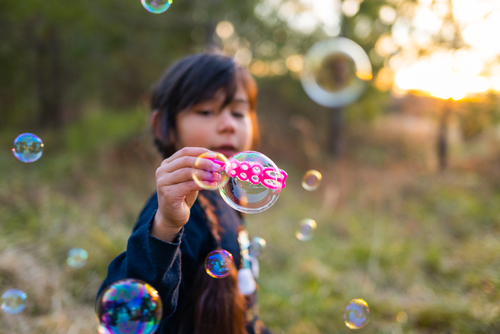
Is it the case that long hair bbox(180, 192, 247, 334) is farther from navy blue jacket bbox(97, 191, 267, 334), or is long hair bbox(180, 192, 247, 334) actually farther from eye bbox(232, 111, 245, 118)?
eye bbox(232, 111, 245, 118)

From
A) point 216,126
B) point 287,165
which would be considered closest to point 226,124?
point 216,126

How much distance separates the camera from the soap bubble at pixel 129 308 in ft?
3.01

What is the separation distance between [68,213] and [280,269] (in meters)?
2.73

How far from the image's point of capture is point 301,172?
840 centimetres

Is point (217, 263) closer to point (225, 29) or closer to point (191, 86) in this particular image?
point (191, 86)

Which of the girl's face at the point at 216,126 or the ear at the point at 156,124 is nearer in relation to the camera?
the girl's face at the point at 216,126

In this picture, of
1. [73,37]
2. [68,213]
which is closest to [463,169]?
[68,213]

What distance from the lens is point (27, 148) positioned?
1.70 metres

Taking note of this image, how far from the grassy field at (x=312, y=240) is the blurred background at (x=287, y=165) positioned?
0.07 feet

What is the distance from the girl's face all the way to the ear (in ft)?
0.39

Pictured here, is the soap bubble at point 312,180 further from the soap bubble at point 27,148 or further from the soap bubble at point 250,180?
the soap bubble at point 27,148

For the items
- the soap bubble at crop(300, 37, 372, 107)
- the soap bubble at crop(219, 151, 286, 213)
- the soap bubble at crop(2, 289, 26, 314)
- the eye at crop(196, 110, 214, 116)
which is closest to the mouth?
the eye at crop(196, 110, 214, 116)

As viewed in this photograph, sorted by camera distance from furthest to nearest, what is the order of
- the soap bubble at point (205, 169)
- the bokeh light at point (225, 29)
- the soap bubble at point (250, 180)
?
the bokeh light at point (225, 29), the soap bubble at point (250, 180), the soap bubble at point (205, 169)

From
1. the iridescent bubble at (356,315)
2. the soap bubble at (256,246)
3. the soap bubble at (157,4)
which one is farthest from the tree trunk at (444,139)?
the soap bubble at (157,4)
